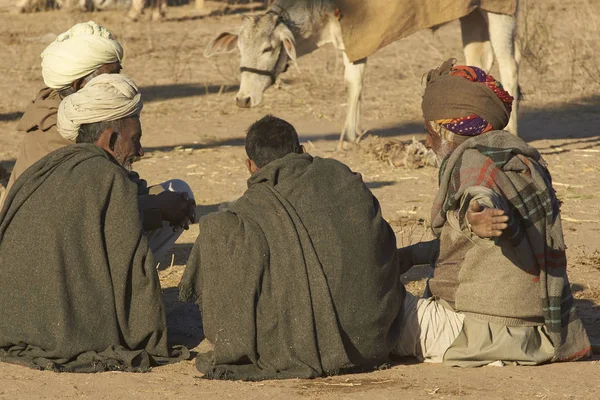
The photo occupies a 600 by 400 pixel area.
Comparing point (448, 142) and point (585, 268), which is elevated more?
point (448, 142)

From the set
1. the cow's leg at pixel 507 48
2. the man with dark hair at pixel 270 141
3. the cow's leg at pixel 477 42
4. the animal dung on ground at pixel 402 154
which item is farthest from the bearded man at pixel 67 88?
the cow's leg at pixel 477 42

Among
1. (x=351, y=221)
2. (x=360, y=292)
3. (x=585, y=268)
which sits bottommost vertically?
(x=585, y=268)

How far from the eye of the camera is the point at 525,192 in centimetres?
413

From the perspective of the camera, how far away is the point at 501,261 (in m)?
4.20

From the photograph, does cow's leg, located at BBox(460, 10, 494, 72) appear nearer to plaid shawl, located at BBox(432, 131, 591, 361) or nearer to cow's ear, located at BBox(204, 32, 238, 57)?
cow's ear, located at BBox(204, 32, 238, 57)

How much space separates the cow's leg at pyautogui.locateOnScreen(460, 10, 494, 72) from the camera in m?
10.6

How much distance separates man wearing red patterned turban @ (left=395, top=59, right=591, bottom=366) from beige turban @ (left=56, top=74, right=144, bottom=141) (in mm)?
1173

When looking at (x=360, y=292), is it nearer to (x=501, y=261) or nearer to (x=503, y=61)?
(x=501, y=261)

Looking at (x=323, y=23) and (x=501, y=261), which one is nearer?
(x=501, y=261)

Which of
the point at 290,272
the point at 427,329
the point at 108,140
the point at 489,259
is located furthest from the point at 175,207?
the point at 489,259

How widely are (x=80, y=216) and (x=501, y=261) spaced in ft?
5.14

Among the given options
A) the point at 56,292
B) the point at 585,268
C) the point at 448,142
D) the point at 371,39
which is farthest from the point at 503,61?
the point at 56,292

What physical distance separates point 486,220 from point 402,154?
18.6 ft

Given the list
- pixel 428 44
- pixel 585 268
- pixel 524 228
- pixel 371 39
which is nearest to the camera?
pixel 524 228
